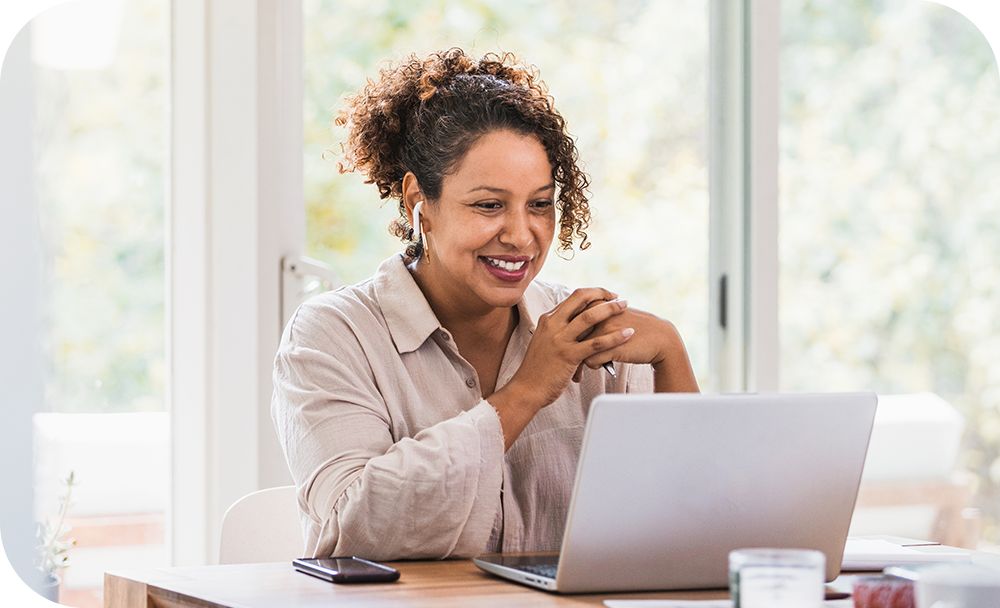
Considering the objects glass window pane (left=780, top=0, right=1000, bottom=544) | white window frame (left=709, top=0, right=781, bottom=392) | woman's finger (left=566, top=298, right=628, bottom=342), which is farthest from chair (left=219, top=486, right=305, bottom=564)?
glass window pane (left=780, top=0, right=1000, bottom=544)

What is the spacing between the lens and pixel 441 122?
197cm

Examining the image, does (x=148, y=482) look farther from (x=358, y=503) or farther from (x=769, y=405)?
(x=769, y=405)

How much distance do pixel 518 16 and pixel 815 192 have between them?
3.04 feet

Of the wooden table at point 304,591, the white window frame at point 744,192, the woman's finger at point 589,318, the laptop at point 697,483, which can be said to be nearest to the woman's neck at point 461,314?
the woman's finger at point 589,318

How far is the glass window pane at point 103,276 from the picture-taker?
2.68 meters

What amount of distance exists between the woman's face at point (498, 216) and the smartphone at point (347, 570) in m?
0.55

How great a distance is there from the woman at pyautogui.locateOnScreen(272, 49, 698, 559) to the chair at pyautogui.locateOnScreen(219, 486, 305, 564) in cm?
23

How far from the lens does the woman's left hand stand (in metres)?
1.86

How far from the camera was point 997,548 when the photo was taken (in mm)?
3465

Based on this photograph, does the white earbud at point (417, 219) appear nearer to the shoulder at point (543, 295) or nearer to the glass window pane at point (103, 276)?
the shoulder at point (543, 295)

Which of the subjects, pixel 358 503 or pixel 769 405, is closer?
pixel 769 405

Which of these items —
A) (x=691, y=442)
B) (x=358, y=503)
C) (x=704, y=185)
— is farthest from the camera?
(x=704, y=185)

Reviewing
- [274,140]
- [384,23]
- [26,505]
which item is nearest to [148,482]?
[26,505]

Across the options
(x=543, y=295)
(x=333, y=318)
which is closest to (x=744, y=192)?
(x=543, y=295)
